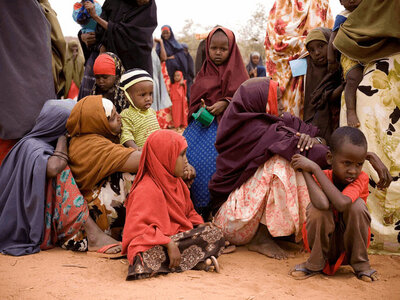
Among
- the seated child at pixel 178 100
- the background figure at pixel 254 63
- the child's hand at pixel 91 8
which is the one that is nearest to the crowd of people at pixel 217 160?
the child's hand at pixel 91 8

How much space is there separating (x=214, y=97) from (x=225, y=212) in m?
1.42


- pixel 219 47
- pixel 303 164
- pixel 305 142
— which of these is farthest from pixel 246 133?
pixel 219 47

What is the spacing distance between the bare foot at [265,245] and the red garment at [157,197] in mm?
554

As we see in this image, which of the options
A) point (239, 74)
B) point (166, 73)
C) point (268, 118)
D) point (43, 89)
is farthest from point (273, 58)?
point (166, 73)

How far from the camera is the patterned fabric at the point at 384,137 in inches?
149

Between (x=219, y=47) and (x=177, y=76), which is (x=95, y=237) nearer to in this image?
(x=219, y=47)

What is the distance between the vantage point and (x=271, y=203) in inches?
146

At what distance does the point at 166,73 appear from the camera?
12.9m

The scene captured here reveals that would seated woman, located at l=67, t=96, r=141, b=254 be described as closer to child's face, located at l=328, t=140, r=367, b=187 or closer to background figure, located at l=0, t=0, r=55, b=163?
background figure, located at l=0, t=0, r=55, b=163

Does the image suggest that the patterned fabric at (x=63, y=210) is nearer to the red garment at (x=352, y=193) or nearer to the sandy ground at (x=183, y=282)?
the sandy ground at (x=183, y=282)

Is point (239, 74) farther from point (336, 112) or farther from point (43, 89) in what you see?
point (43, 89)

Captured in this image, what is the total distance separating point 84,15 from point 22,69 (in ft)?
4.59

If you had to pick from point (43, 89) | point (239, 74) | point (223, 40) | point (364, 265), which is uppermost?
point (223, 40)

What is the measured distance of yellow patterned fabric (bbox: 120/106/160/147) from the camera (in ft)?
14.8
